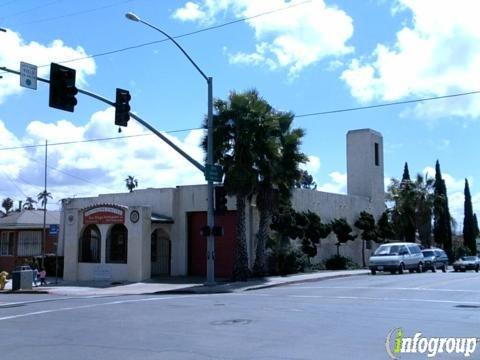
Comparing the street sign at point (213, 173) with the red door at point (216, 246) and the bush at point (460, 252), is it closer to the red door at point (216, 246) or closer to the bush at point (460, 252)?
the red door at point (216, 246)

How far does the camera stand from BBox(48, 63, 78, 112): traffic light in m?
17.9

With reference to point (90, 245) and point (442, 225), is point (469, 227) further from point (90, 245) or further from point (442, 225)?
point (90, 245)

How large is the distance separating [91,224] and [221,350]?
25555 millimetres

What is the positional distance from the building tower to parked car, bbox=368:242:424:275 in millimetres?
11540

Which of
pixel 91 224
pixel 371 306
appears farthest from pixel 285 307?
pixel 91 224

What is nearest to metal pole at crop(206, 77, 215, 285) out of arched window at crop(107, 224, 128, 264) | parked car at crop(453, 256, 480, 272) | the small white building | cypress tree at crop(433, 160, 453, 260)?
the small white building

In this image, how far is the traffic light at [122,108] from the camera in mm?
20906

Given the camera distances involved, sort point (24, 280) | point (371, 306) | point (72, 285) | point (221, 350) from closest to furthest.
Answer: point (221, 350) < point (371, 306) < point (24, 280) < point (72, 285)

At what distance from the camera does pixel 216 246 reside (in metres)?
34.3

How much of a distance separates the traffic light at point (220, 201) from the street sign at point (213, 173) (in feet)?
1.66

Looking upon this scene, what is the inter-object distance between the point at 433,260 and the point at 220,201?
18.7 metres

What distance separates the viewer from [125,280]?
3247 centimetres

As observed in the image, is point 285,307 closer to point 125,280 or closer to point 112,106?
point 112,106

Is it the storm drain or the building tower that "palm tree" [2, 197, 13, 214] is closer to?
the building tower
